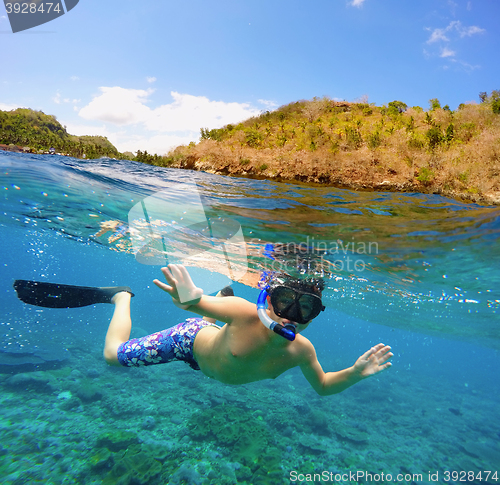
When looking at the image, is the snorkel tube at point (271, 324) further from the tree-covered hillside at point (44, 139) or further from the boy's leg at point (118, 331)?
the tree-covered hillside at point (44, 139)

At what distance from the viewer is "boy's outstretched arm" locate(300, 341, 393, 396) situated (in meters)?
4.11

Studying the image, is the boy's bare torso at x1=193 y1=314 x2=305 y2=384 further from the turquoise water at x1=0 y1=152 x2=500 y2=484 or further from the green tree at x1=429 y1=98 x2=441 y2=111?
the green tree at x1=429 y1=98 x2=441 y2=111

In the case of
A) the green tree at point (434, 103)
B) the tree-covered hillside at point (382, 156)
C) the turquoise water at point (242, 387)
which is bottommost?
the turquoise water at point (242, 387)

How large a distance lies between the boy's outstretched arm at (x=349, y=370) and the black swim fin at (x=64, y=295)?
4.39 m

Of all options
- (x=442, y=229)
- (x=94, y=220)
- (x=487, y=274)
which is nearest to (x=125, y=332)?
(x=442, y=229)

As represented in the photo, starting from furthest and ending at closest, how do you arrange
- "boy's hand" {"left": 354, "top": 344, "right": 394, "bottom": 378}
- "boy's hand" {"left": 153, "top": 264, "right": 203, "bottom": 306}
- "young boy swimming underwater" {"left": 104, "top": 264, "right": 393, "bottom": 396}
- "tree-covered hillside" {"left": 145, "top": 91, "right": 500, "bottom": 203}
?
"tree-covered hillside" {"left": 145, "top": 91, "right": 500, "bottom": 203} < "boy's hand" {"left": 354, "top": 344, "right": 394, "bottom": 378} < "young boy swimming underwater" {"left": 104, "top": 264, "right": 393, "bottom": 396} < "boy's hand" {"left": 153, "top": 264, "right": 203, "bottom": 306}

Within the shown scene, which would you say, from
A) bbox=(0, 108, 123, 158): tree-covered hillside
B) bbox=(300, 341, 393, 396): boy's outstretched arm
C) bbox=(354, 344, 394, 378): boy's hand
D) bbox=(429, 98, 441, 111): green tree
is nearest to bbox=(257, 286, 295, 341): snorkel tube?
bbox=(300, 341, 393, 396): boy's outstretched arm

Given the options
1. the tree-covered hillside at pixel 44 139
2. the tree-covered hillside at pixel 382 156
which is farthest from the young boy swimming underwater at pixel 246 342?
the tree-covered hillside at pixel 44 139

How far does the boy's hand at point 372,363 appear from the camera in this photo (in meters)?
4.07

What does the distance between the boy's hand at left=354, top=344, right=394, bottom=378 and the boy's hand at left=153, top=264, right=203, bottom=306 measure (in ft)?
8.92

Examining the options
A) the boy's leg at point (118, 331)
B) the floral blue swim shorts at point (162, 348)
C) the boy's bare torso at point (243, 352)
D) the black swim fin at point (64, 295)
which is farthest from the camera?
the black swim fin at point (64, 295)

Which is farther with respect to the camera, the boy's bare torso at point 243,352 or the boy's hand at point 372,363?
the boy's hand at point 372,363

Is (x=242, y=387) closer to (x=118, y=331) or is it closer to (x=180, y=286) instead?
(x=118, y=331)

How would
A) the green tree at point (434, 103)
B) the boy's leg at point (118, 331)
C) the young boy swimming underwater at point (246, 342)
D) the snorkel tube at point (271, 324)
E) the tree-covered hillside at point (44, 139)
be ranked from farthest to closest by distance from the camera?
1. the green tree at point (434, 103)
2. the tree-covered hillside at point (44, 139)
3. the boy's leg at point (118, 331)
4. the young boy swimming underwater at point (246, 342)
5. the snorkel tube at point (271, 324)
